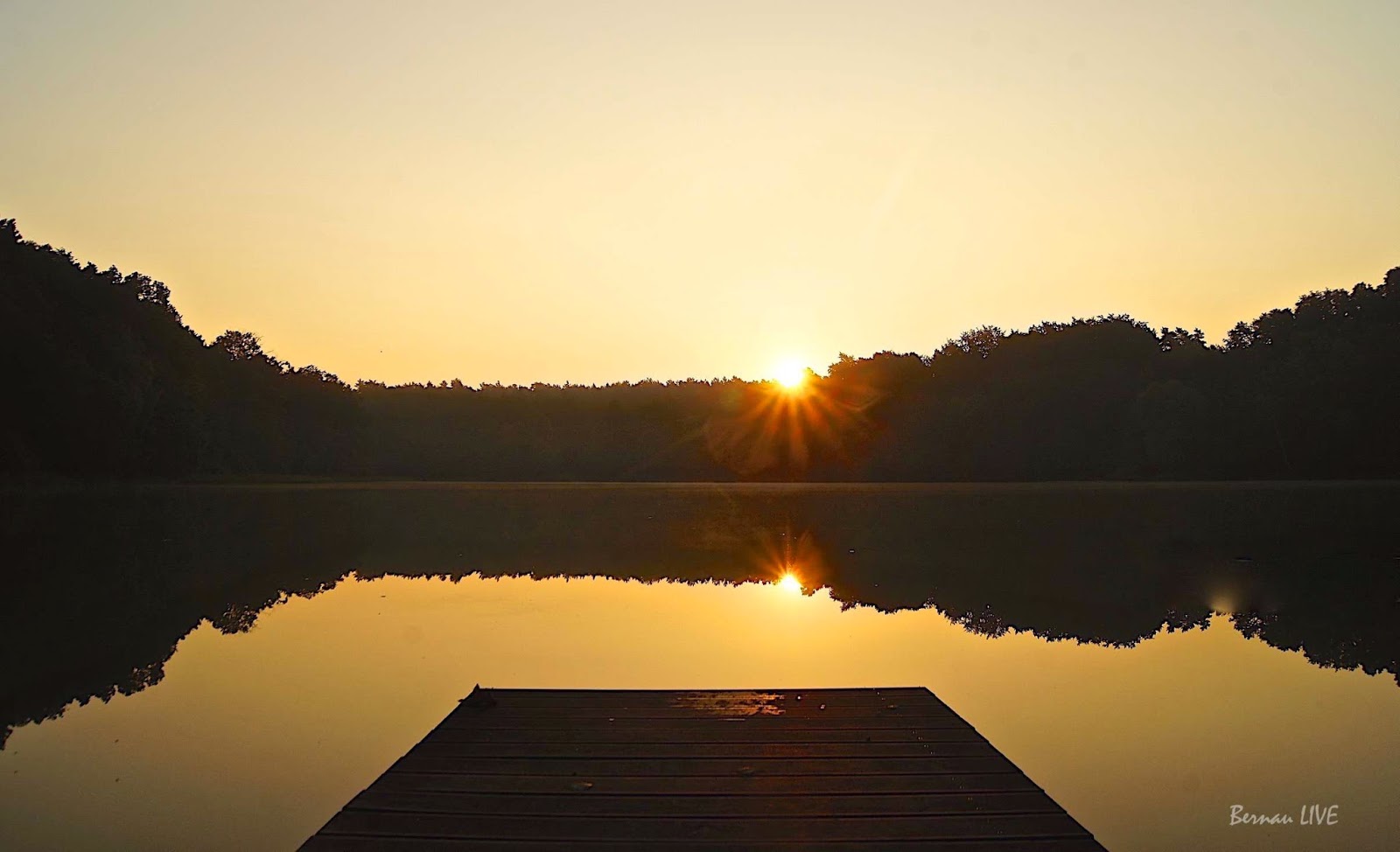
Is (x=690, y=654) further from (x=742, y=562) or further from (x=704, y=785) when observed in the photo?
(x=742, y=562)

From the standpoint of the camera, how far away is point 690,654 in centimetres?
1073

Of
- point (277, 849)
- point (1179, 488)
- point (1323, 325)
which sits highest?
point (1323, 325)

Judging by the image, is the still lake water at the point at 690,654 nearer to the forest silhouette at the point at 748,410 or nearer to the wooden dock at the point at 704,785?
the wooden dock at the point at 704,785

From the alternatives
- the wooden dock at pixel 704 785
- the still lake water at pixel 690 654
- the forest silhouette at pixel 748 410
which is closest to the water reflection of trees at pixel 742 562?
the still lake water at pixel 690 654

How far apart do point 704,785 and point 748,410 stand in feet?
277

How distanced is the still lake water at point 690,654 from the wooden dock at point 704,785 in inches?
28.0

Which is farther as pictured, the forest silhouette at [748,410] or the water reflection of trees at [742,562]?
the forest silhouette at [748,410]

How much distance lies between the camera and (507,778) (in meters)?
5.69

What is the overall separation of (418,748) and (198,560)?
1507 centimetres

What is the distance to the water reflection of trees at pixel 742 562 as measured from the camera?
38.6 feet

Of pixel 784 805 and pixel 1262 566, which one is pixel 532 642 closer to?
pixel 784 805

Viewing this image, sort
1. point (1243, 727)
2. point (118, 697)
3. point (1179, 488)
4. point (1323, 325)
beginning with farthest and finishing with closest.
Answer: point (1323, 325)
point (1179, 488)
point (118, 697)
point (1243, 727)

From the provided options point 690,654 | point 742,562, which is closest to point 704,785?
point 690,654

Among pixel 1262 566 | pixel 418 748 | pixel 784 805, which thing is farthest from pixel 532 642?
pixel 1262 566
